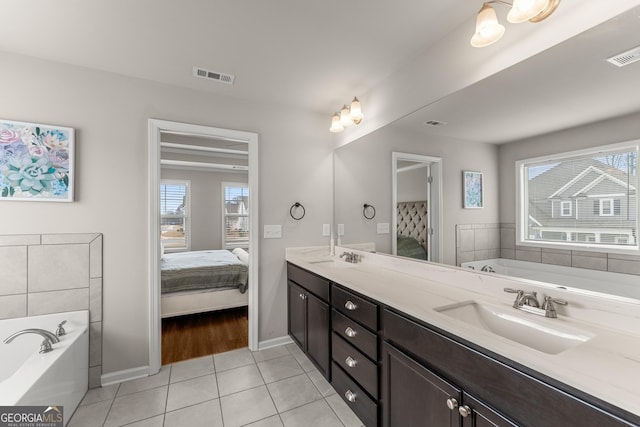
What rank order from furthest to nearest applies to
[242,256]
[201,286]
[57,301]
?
[242,256], [201,286], [57,301]

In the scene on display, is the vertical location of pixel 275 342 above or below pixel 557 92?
below

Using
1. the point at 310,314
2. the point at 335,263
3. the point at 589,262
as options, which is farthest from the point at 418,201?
the point at 310,314

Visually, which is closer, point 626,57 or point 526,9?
point 626,57

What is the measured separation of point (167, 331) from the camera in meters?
3.08

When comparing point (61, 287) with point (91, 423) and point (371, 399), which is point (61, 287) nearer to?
point (91, 423)

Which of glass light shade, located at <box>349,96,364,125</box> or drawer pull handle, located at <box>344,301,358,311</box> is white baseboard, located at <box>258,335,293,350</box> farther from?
glass light shade, located at <box>349,96,364,125</box>

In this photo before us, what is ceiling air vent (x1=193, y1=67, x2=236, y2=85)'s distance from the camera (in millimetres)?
2094

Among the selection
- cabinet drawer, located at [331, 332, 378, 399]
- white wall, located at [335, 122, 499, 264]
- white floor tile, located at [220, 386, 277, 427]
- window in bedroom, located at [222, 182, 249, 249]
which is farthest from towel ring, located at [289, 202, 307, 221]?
window in bedroom, located at [222, 182, 249, 249]

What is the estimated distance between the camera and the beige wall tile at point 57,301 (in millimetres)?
1890

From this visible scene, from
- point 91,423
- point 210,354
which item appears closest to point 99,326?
point 91,423

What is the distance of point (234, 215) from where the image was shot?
611 cm

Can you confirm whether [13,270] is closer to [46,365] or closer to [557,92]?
[46,365]

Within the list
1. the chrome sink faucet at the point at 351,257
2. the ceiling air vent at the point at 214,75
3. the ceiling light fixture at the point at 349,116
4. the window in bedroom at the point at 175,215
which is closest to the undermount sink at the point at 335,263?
the chrome sink faucet at the point at 351,257

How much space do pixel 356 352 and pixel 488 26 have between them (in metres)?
1.80
